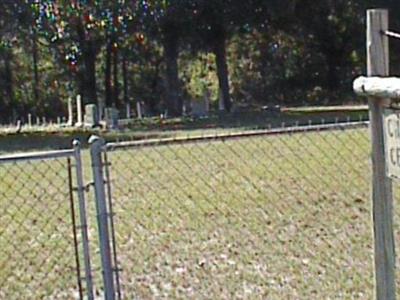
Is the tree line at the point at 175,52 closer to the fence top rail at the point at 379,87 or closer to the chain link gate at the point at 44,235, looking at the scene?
the chain link gate at the point at 44,235

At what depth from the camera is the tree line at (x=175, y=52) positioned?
1035 inches

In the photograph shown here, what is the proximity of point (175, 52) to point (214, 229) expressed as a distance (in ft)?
79.8

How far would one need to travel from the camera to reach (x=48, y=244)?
5.85 m

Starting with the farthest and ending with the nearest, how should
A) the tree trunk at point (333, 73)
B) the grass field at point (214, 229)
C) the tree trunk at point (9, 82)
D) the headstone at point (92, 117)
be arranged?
1. the tree trunk at point (333, 73)
2. the tree trunk at point (9, 82)
3. the headstone at point (92, 117)
4. the grass field at point (214, 229)

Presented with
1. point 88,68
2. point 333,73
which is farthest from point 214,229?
point 333,73

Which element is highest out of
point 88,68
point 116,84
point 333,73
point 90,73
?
point 88,68

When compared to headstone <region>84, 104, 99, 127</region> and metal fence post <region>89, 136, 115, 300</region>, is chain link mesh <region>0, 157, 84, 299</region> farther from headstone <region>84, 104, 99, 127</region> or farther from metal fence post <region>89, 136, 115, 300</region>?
headstone <region>84, 104, 99, 127</region>

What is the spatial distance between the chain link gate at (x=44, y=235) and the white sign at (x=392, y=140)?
183cm

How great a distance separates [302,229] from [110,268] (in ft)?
8.84

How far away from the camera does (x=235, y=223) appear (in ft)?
20.6

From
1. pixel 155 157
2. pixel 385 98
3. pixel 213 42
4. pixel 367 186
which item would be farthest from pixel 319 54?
pixel 385 98

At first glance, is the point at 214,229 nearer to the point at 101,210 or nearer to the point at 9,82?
the point at 101,210

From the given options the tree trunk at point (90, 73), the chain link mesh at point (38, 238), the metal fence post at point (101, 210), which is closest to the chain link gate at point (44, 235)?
the chain link mesh at point (38, 238)

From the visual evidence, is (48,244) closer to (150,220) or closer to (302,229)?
(150,220)
